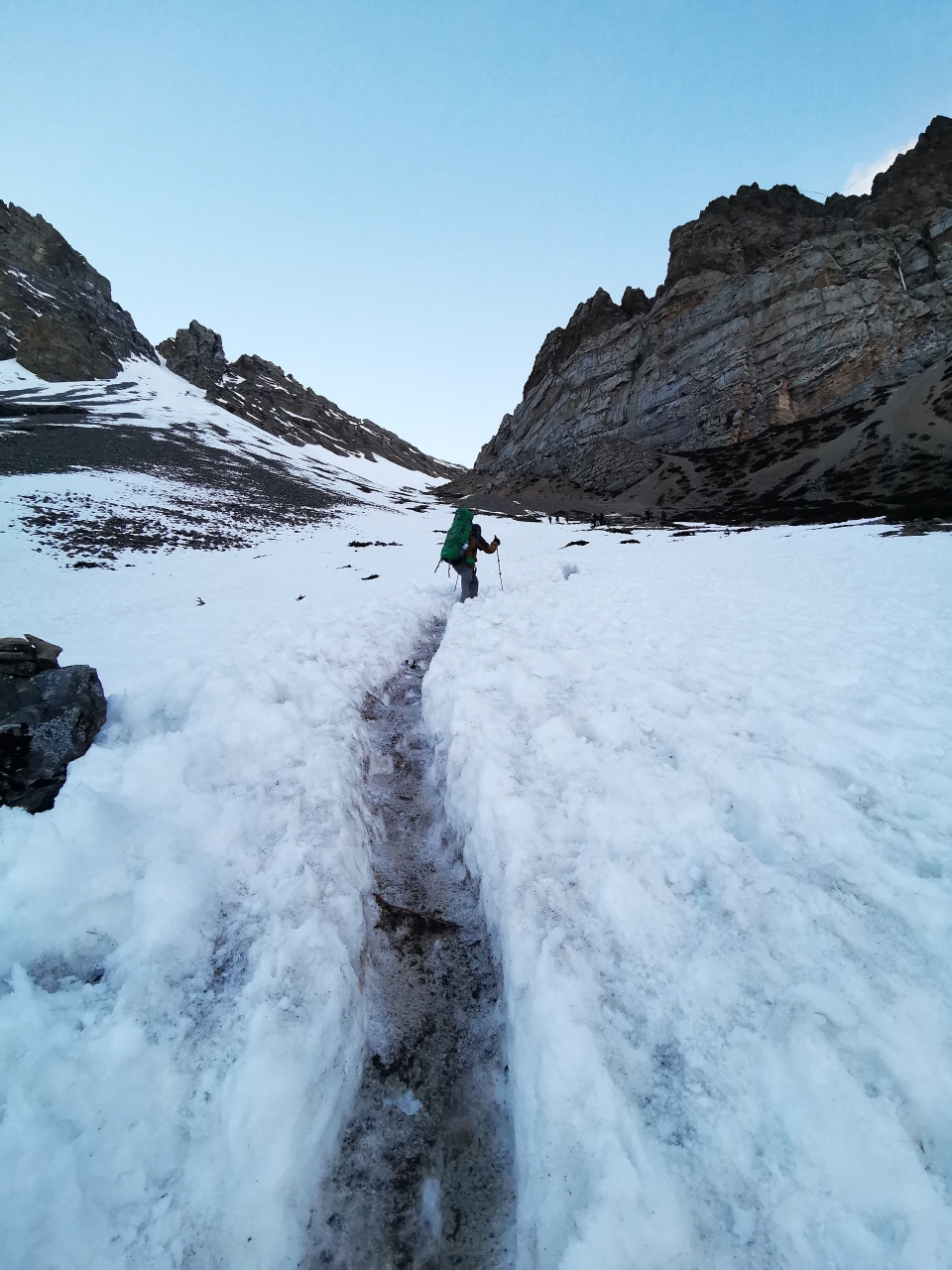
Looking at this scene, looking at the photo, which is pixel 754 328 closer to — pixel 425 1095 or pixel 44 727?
pixel 44 727

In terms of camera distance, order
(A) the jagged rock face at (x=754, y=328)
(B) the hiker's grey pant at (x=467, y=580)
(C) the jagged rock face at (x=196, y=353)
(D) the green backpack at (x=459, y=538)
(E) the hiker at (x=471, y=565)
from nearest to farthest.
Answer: (D) the green backpack at (x=459, y=538)
(E) the hiker at (x=471, y=565)
(B) the hiker's grey pant at (x=467, y=580)
(A) the jagged rock face at (x=754, y=328)
(C) the jagged rock face at (x=196, y=353)

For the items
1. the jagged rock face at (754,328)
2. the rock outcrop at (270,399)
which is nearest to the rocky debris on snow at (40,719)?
the jagged rock face at (754,328)

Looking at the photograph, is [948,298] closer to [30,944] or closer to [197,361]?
[30,944]

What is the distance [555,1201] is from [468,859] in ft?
6.54

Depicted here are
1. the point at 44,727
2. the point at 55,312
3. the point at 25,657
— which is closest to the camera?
the point at 44,727

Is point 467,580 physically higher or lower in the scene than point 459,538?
lower

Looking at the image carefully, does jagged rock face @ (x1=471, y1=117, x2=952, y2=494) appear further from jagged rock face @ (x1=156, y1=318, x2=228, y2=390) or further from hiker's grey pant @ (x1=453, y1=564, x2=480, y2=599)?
hiker's grey pant @ (x1=453, y1=564, x2=480, y2=599)

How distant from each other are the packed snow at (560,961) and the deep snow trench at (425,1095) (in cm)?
16

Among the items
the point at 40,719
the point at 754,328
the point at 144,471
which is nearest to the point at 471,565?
the point at 40,719

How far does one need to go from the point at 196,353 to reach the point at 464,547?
369ft

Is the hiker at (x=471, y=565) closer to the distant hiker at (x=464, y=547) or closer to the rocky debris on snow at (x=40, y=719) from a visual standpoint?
the distant hiker at (x=464, y=547)

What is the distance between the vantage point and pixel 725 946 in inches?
105

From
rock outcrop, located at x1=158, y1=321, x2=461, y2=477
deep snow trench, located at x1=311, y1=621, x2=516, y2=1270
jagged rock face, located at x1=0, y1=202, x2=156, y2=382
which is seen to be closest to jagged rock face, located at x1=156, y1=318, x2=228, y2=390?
rock outcrop, located at x1=158, y1=321, x2=461, y2=477

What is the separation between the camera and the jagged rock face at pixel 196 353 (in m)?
90.4
